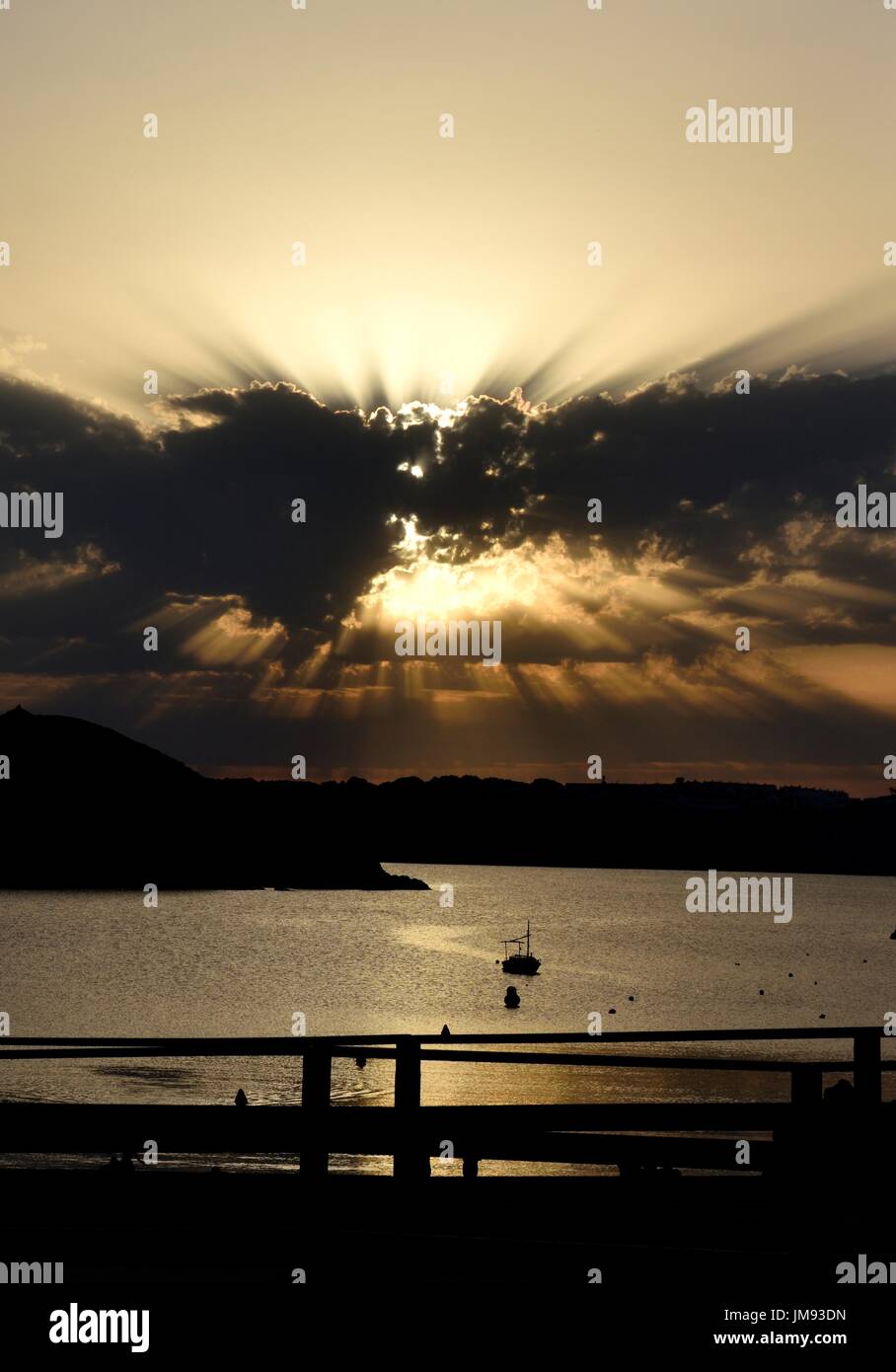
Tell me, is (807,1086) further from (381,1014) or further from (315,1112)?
(381,1014)

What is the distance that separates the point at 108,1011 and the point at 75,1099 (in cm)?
5568

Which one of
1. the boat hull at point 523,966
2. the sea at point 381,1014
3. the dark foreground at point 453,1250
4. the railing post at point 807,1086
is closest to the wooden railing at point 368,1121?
the dark foreground at point 453,1250

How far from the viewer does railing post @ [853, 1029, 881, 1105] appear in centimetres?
886

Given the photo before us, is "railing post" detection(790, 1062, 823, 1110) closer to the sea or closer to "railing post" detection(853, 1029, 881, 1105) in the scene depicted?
"railing post" detection(853, 1029, 881, 1105)

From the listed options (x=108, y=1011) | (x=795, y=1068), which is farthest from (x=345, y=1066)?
(x=795, y=1068)

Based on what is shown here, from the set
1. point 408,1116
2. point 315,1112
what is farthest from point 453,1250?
point 315,1112

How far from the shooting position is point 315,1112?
25.0 feet

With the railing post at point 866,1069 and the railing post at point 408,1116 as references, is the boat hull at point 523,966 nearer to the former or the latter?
the railing post at point 866,1069

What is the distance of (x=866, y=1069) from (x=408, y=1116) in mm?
3065

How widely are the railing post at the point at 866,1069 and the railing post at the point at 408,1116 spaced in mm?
2843

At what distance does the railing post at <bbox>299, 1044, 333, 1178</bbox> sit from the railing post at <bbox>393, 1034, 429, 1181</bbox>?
0.39 metres

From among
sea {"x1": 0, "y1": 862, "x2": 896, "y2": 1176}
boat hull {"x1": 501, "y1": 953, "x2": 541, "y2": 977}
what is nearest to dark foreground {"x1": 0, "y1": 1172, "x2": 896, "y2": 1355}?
sea {"x1": 0, "y1": 862, "x2": 896, "y2": 1176}

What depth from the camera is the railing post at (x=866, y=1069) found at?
8.86 meters
